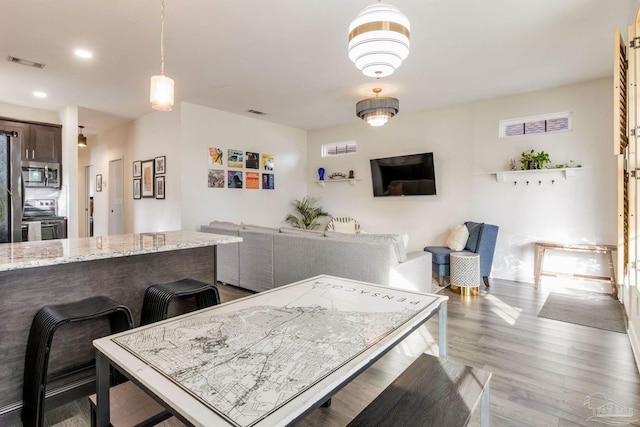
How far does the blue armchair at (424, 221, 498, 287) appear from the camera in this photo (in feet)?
15.1

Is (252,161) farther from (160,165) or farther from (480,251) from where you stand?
(480,251)

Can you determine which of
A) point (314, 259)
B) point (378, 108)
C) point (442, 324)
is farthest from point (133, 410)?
point (378, 108)

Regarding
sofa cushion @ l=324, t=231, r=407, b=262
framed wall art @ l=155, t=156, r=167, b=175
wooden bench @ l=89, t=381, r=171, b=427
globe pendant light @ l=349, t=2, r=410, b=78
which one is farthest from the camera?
framed wall art @ l=155, t=156, r=167, b=175

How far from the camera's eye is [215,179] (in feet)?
18.7

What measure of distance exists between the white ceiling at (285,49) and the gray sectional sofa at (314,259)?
2.01 meters

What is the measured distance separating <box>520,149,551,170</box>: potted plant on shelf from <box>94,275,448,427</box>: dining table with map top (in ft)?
13.2

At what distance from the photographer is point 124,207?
6730 mm

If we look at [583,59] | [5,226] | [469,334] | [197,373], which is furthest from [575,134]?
[5,226]

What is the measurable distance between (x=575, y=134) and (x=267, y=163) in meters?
5.04

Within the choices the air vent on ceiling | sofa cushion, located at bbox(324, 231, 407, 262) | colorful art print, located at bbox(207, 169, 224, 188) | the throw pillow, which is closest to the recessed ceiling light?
the air vent on ceiling

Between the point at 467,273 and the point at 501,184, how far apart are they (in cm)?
175

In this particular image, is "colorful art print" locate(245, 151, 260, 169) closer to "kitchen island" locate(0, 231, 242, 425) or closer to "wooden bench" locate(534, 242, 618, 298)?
"kitchen island" locate(0, 231, 242, 425)

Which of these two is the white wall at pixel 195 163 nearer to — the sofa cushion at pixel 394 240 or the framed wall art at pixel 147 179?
the framed wall art at pixel 147 179

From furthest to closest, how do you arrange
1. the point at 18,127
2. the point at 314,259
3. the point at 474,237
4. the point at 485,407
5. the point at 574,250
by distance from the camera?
the point at 18,127 < the point at 474,237 < the point at 574,250 < the point at 314,259 < the point at 485,407
